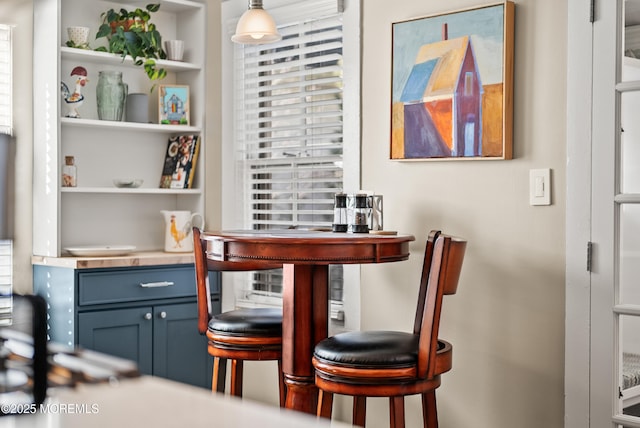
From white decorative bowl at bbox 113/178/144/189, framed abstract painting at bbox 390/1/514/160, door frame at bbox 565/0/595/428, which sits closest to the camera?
door frame at bbox 565/0/595/428

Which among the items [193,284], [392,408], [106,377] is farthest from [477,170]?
[106,377]

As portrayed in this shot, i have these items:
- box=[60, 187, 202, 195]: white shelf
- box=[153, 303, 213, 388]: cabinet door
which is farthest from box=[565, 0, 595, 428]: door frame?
box=[60, 187, 202, 195]: white shelf

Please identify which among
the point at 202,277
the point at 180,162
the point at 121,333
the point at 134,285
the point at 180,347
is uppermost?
the point at 180,162

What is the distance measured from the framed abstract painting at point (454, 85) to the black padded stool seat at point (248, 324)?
0.91 meters

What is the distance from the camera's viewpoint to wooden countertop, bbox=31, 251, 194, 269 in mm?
3785

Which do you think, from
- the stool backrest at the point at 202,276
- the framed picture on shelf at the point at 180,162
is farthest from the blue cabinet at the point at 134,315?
the stool backrest at the point at 202,276

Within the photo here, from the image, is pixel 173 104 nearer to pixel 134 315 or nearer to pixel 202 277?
pixel 134 315

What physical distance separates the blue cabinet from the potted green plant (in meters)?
1.09

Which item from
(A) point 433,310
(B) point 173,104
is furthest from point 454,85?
(B) point 173,104

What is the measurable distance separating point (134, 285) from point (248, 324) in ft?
3.14

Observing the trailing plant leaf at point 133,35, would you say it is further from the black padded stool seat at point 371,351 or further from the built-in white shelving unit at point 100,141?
the black padded stool seat at point 371,351

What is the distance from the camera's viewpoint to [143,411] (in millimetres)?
814

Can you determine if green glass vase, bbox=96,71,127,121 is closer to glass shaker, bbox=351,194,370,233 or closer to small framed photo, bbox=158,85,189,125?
small framed photo, bbox=158,85,189,125

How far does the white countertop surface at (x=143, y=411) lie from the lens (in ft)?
2.55
